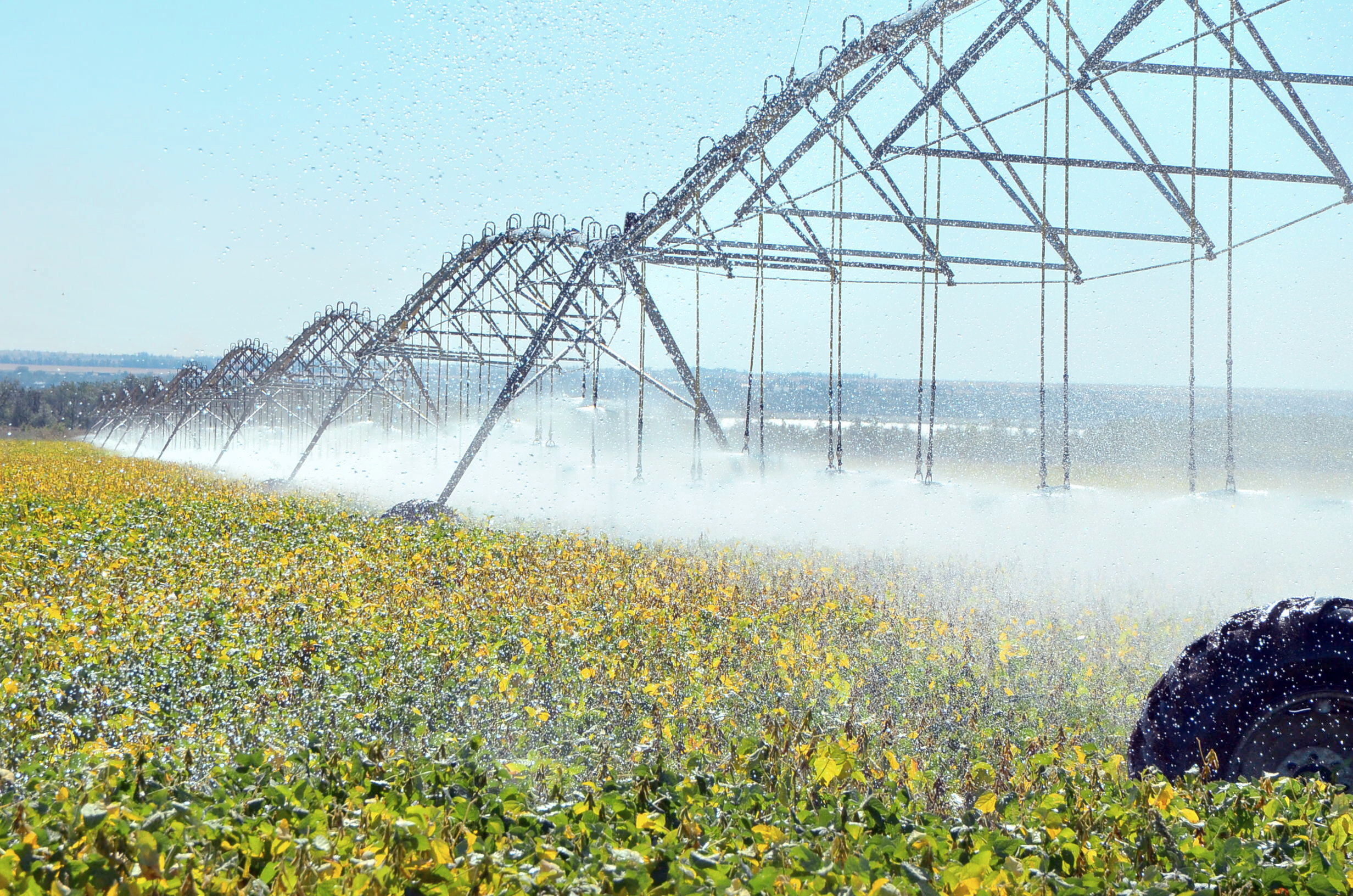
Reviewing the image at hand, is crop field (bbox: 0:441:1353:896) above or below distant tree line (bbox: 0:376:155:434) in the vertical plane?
below

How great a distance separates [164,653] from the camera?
16.7 feet

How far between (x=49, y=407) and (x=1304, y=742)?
99.2 metres

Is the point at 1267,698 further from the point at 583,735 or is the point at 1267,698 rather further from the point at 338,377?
the point at 338,377

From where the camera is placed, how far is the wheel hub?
298 cm

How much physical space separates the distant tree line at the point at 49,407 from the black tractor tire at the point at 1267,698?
75792 millimetres

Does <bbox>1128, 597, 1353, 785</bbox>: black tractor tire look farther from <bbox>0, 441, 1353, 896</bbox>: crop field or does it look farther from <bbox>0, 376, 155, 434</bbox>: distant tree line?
<bbox>0, 376, 155, 434</bbox>: distant tree line

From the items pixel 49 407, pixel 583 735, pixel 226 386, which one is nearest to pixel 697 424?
pixel 583 735

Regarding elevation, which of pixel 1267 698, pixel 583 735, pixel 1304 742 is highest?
pixel 1267 698

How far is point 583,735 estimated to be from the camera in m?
4.06

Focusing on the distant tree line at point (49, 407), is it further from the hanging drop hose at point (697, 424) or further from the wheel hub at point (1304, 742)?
the wheel hub at point (1304, 742)

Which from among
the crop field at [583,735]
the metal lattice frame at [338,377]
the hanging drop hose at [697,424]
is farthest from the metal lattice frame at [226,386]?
the crop field at [583,735]

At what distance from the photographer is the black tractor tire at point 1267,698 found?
2914 millimetres

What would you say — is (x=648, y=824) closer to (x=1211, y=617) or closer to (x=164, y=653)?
(x=164, y=653)

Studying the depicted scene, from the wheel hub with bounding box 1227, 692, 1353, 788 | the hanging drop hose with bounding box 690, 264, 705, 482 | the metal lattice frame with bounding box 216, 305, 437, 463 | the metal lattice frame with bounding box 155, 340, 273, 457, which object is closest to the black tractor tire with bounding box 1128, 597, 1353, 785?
the wheel hub with bounding box 1227, 692, 1353, 788
